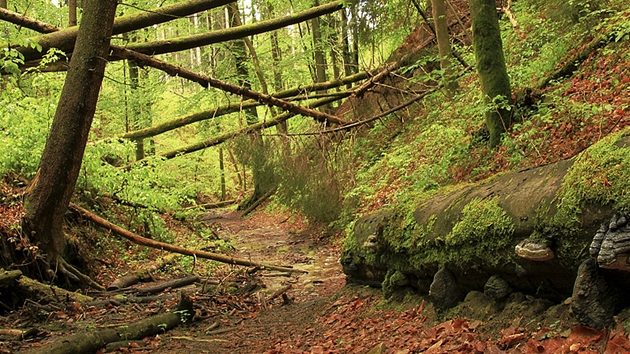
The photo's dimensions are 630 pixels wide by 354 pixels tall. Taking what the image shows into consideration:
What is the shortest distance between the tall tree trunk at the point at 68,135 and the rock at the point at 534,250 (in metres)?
7.26

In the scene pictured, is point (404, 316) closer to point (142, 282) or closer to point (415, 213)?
point (415, 213)

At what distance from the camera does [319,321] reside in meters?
6.13

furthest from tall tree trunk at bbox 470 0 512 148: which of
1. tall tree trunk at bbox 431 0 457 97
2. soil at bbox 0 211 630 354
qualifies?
soil at bbox 0 211 630 354

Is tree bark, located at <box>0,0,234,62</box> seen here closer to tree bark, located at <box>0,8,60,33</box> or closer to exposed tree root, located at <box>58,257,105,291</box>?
tree bark, located at <box>0,8,60,33</box>

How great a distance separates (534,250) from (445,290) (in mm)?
1352

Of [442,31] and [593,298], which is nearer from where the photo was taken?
[593,298]

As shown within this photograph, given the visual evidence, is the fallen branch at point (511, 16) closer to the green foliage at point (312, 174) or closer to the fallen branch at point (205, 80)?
the fallen branch at point (205, 80)

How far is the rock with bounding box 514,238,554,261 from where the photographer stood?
3.05m

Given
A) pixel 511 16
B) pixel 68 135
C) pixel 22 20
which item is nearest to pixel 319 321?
pixel 68 135

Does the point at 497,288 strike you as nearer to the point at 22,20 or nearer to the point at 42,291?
the point at 42,291

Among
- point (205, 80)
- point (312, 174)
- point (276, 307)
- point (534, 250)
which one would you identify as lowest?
point (276, 307)

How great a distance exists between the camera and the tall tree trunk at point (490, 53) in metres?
7.78

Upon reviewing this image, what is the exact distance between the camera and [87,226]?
1039cm

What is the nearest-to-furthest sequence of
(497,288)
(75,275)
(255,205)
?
(497,288) → (75,275) → (255,205)
